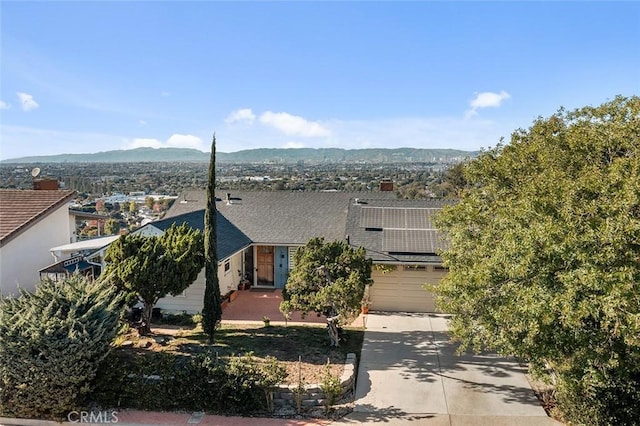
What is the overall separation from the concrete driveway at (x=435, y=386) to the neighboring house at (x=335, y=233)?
2.78m

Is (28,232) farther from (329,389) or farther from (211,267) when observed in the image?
(329,389)

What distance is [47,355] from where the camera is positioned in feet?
29.8

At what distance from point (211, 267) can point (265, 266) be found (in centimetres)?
764

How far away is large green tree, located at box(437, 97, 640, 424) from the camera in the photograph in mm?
6840

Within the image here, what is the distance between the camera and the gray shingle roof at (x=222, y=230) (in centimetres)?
1703

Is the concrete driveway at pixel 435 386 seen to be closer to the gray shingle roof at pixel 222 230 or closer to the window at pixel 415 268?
the window at pixel 415 268

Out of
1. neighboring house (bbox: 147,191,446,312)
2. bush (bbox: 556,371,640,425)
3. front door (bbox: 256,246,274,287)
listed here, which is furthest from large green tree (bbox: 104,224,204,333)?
bush (bbox: 556,371,640,425)

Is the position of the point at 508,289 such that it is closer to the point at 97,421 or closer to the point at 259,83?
the point at 97,421

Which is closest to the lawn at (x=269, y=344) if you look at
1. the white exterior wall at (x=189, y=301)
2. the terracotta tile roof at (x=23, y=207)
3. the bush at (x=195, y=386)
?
the bush at (x=195, y=386)

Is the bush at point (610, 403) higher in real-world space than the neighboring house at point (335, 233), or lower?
lower

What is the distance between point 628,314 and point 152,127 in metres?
34.3

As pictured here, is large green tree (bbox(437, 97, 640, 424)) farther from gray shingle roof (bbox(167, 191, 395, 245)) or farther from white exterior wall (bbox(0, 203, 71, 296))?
white exterior wall (bbox(0, 203, 71, 296))

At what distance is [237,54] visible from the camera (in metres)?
19.8

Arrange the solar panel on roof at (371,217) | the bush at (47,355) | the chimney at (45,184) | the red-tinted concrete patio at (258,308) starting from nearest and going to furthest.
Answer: the bush at (47,355) < the red-tinted concrete patio at (258,308) < the solar panel on roof at (371,217) < the chimney at (45,184)
